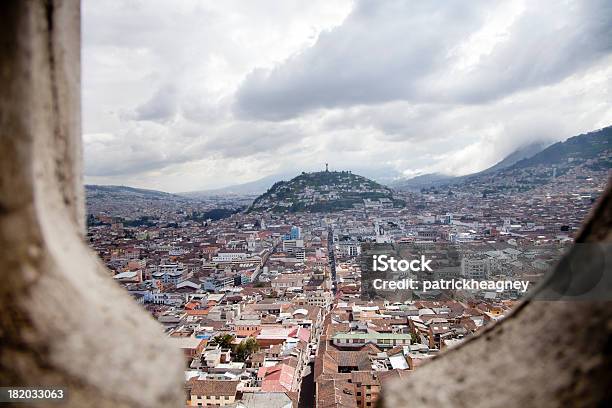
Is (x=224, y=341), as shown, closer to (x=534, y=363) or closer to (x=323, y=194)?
(x=534, y=363)

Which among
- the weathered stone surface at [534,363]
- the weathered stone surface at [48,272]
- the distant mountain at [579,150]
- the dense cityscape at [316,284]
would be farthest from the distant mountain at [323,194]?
the weathered stone surface at [48,272]

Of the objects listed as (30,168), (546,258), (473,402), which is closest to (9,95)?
(30,168)

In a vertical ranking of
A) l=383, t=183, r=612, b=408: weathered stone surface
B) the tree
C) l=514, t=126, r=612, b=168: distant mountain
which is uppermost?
l=514, t=126, r=612, b=168: distant mountain

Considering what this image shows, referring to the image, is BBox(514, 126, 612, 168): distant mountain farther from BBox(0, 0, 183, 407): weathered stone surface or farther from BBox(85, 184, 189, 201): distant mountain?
BBox(85, 184, 189, 201): distant mountain

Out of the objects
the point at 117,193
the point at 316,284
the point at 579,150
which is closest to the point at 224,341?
the point at 316,284

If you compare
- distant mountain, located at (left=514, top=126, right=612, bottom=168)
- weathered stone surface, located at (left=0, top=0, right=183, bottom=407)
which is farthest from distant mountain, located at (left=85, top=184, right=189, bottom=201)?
weathered stone surface, located at (left=0, top=0, right=183, bottom=407)

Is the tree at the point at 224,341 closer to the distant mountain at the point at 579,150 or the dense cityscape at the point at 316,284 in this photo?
the dense cityscape at the point at 316,284
